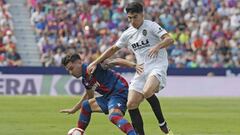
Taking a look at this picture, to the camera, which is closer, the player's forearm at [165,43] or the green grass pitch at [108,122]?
the player's forearm at [165,43]

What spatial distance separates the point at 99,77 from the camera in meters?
12.5

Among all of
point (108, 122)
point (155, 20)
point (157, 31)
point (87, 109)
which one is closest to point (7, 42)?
point (155, 20)

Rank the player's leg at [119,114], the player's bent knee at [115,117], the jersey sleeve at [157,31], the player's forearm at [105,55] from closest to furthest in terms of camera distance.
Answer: the player's leg at [119,114] → the player's bent knee at [115,117] → the player's forearm at [105,55] → the jersey sleeve at [157,31]

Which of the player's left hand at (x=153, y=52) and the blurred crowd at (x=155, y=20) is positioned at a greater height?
the player's left hand at (x=153, y=52)

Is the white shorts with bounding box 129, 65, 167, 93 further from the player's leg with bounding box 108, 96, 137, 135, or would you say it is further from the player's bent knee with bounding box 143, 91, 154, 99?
the player's leg with bounding box 108, 96, 137, 135

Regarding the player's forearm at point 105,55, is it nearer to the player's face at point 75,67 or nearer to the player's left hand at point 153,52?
the player's face at point 75,67

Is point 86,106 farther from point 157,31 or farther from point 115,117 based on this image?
point 157,31

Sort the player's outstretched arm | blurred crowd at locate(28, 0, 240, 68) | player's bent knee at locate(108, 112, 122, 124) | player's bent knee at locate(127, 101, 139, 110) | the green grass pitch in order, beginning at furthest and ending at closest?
blurred crowd at locate(28, 0, 240, 68) < the green grass pitch < player's bent knee at locate(127, 101, 139, 110) < the player's outstretched arm < player's bent knee at locate(108, 112, 122, 124)

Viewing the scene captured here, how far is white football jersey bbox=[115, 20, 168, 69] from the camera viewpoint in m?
13.2

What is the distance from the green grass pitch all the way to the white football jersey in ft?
7.56

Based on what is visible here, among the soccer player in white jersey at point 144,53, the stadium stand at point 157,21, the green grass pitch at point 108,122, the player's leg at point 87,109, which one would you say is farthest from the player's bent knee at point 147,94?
the stadium stand at point 157,21

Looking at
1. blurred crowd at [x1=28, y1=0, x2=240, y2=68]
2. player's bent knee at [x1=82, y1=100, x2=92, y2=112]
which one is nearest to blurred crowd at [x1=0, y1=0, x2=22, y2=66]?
blurred crowd at [x1=28, y1=0, x2=240, y2=68]

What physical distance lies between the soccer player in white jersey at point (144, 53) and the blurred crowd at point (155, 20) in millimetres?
18836

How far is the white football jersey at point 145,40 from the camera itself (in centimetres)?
1321
